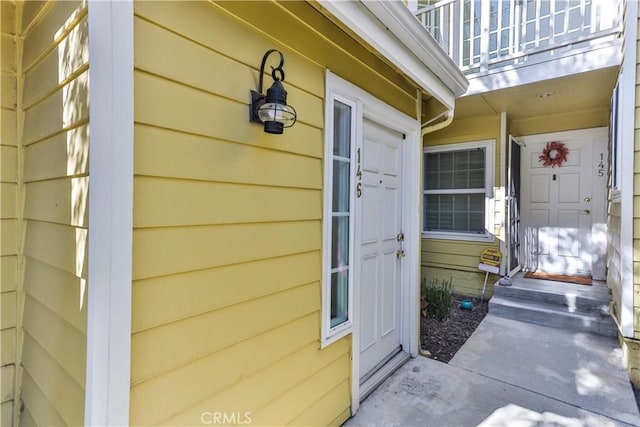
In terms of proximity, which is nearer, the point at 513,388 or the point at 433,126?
the point at 513,388

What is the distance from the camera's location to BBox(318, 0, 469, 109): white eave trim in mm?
1585

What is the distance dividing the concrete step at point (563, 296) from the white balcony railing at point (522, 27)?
264cm

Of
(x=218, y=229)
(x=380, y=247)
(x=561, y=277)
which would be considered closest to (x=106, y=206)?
(x=218, y=229)

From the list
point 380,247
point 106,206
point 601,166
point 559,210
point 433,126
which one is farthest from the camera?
point 559,210

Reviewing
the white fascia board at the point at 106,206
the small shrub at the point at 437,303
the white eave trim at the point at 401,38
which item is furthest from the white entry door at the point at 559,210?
the white fascia board at the point at 106,206

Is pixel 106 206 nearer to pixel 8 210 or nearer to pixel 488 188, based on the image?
pixel 8 210

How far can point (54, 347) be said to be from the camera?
49.1 inches

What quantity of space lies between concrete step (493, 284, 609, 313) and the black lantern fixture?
3823 millimetres

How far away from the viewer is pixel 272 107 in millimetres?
1339

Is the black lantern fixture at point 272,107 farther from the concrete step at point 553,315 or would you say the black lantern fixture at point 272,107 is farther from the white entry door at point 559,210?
the white entry door at point 559,210

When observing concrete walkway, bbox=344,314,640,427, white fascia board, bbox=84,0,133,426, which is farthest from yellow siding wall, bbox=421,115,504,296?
white fascia board, bbox=84,0,133,426

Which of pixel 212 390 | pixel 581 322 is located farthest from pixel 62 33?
pixel 581 322

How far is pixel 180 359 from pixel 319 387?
964 mm

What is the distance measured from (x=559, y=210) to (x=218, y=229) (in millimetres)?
5015
